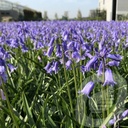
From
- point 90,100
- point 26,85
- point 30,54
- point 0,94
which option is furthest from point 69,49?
point 30,54

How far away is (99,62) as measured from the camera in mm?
2273

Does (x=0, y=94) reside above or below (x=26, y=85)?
above

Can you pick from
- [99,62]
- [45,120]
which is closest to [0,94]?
[45,120]

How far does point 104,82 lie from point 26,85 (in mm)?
1559

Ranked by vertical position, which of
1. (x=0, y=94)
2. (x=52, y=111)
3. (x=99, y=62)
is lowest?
(x=52, y=111)

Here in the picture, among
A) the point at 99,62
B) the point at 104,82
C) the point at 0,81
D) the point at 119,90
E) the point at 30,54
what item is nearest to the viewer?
the point at 104,82

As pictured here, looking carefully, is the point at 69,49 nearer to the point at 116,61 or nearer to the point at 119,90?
the point at 119,90

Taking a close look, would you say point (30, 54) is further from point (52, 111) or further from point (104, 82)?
point (104, 82)

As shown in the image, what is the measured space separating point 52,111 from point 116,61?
943 mm

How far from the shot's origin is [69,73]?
3.83 meters

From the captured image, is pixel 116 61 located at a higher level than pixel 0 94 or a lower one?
higher

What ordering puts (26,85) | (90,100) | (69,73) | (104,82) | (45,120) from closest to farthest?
(104,82) < (45,120) < (90,100) < (26,85) < (69,73)

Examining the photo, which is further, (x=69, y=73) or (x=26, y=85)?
(x=69, y=73)

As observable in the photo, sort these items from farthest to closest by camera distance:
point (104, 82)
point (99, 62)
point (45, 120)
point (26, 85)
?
point (26, 85) < point (45, 120) < point (99, 62) < point (104, 82)
